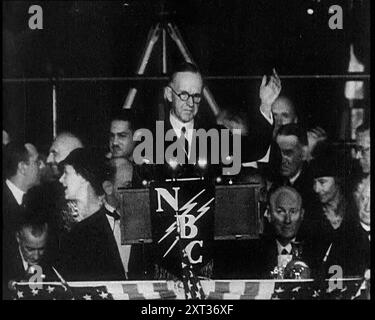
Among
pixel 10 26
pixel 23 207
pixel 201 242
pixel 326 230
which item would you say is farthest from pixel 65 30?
pixel 326 230

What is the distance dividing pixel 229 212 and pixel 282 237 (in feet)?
0.76

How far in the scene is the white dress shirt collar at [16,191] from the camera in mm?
3967

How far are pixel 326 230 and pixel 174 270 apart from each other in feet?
2.01

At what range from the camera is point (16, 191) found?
156 inches

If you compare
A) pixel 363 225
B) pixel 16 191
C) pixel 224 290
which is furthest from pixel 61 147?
pixel 363 225

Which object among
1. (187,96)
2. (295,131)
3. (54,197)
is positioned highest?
(187,96)

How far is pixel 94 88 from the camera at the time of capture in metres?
3.95

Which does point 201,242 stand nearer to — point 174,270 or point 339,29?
point 174,270

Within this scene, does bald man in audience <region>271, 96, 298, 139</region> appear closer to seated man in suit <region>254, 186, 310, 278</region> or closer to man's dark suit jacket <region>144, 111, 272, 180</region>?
man's dark suit jacket <region>144, 111, 272, 180</region>

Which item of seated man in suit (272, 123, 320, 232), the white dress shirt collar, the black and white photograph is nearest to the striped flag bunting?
the black and white photograph

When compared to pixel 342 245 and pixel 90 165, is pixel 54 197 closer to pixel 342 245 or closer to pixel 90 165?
pixel 90 165

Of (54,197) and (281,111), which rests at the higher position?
(281,111)

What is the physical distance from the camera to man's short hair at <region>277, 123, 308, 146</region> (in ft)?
12.9
